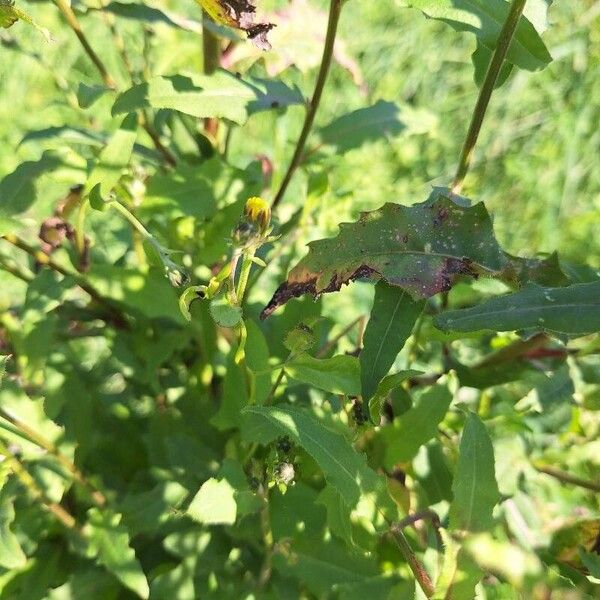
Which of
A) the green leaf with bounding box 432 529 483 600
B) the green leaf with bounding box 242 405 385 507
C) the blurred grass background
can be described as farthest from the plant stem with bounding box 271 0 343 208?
the blurred grass background

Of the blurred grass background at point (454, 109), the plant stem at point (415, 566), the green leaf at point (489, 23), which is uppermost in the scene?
the green leaf at point (489, 23)

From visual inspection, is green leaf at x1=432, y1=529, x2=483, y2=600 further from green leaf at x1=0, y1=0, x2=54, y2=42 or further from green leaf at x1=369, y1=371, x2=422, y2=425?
green leaf at x1=0, y1=0, x2=54, y2=42

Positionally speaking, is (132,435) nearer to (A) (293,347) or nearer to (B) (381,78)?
(A) (293,347)

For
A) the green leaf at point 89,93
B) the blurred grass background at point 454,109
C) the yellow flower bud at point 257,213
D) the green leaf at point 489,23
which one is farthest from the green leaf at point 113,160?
the blurred grass background at point 454,109

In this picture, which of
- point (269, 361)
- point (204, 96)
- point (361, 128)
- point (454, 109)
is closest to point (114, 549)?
point (269, 361)

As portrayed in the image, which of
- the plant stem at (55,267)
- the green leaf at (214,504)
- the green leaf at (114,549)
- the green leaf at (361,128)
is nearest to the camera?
the green leaf at (214,504)

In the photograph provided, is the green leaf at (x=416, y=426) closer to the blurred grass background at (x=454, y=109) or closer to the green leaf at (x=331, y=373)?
the green leaf at (x=331, y=373)
